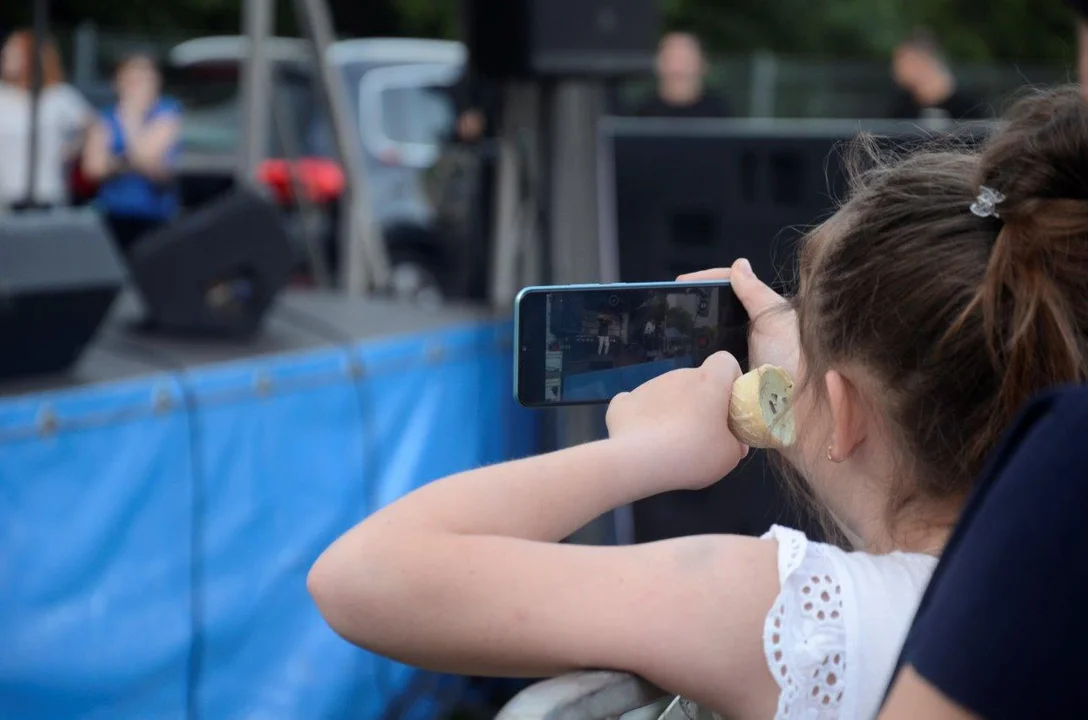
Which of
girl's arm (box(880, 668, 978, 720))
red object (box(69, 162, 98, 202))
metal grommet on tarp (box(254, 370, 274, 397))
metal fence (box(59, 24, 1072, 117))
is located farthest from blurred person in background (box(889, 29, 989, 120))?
metal fence (box(59, 24, 1072, 117))

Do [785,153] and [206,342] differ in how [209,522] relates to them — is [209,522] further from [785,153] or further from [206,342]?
[785,153]

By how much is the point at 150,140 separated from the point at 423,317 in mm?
2029

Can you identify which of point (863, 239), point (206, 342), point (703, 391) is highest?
point (863, 239)

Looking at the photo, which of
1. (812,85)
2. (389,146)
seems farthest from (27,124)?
(812,85)

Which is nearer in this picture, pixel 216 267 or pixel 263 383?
pixel 263 383

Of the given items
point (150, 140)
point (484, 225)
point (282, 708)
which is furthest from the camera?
point (150, 140)

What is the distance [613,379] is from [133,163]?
14.8ft

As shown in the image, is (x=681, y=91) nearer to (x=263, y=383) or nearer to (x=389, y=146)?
(x=389, y=146)

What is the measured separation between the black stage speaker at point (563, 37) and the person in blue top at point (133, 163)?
68.8 inches

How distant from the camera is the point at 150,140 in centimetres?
525

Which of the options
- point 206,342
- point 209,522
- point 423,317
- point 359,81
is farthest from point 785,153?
point 359,81

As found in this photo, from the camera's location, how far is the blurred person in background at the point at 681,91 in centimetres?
572

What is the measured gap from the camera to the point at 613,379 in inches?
40.1

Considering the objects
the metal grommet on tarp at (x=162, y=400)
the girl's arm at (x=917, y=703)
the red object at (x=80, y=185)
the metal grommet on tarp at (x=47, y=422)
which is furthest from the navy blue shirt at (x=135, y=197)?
the girl's arm at (x=917, y=703)
